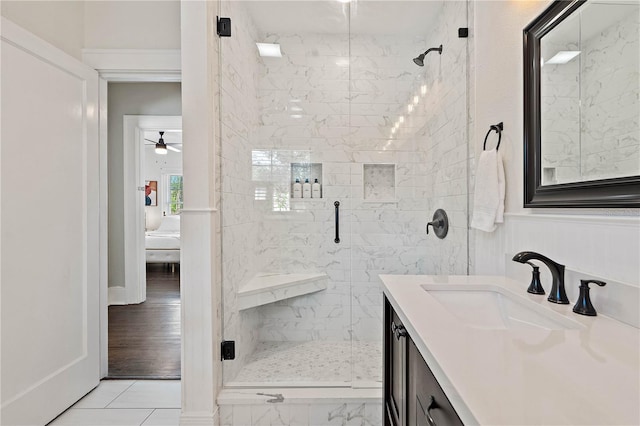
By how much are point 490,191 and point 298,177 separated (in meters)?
1.62

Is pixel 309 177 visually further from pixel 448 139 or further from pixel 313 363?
pixel 313 363

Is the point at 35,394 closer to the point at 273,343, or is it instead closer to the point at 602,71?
the point at 273,343

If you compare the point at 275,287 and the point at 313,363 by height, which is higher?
the point at 275,287

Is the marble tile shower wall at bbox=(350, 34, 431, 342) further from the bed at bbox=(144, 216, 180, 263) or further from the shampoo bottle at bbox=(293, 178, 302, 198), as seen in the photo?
the bed at bbox=(144, 216, 180, 263)

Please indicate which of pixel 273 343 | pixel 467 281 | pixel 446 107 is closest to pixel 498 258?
pixel 467 281

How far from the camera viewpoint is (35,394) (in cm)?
170

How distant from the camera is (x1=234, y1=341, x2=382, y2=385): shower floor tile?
1.93 meters

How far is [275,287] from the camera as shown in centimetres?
238

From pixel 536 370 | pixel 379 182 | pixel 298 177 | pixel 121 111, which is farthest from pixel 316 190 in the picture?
pixel 121 111

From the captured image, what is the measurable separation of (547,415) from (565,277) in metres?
0.77

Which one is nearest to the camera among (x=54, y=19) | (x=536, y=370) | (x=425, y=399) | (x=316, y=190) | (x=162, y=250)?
(x=536, y=370)

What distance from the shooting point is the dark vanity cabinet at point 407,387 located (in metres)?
0.66

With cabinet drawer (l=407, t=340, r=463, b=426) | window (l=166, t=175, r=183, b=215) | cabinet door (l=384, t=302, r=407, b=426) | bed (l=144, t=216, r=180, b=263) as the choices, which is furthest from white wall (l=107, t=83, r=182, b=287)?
window (l=166, t=175, r=183, b=215)

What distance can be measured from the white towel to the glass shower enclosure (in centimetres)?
74
